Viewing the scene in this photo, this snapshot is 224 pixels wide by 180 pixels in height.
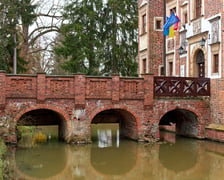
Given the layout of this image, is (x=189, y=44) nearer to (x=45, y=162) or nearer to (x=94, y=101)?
(x=94, y=101)

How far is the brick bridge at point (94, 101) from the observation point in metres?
15.8

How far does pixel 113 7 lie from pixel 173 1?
754cm

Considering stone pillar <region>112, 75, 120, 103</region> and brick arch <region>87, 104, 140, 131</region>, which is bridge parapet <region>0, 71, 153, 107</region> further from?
brick arch <region>87, 104, 140, 131</region>

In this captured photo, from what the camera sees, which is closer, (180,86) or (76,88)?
(76,88)

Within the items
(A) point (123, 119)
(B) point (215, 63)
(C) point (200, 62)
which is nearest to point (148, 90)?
(A) point (123, 119)

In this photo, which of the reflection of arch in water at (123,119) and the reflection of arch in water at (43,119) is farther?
the reflection of arch in water at (123,119)

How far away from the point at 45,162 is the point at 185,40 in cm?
1177

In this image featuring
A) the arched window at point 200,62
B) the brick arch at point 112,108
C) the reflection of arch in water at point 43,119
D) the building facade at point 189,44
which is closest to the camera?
the brick arch at point 112,108

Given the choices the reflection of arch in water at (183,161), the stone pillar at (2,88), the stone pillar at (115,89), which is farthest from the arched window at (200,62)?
the stone pillar at (2,88)

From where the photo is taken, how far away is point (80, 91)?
643 inches

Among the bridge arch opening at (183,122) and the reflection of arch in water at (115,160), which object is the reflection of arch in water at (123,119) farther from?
the bridge arch opening at (183,122)

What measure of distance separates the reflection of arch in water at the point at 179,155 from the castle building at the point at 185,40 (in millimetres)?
3802

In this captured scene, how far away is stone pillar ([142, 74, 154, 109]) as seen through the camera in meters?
17.1

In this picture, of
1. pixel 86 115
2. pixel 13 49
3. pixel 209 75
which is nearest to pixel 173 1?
pixel 209 75
